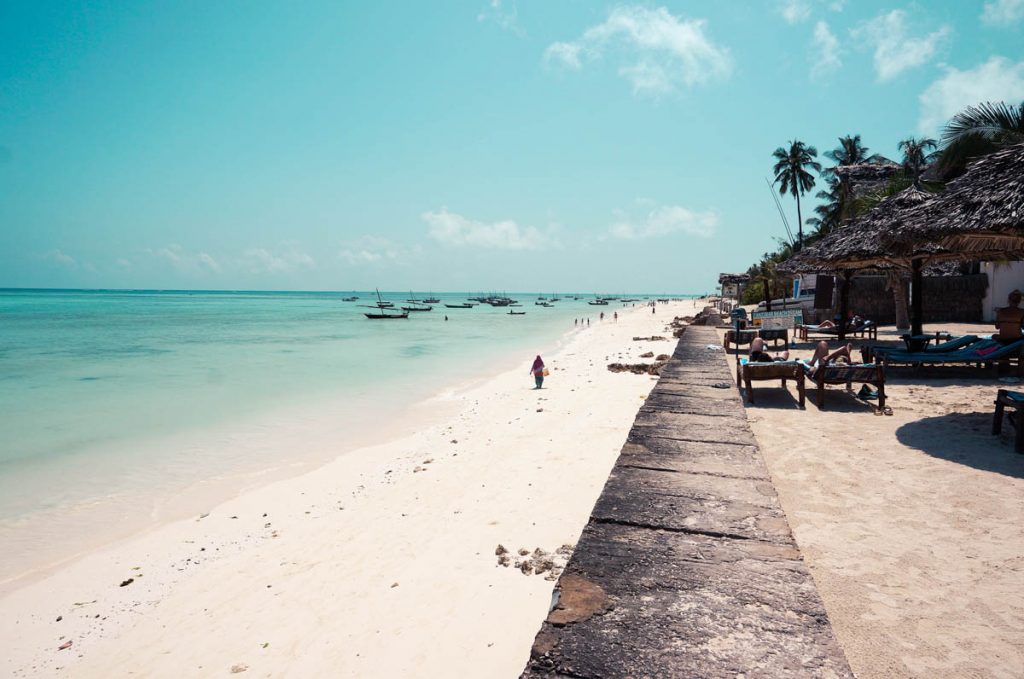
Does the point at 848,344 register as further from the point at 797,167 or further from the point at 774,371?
the point at 797,167

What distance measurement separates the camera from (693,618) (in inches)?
63.0

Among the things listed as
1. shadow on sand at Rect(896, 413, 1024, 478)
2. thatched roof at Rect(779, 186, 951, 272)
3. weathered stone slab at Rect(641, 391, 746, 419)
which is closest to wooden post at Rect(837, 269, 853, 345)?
thatched roof at Rect(779, 186, 951, 272)

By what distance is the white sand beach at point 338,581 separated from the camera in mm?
3158

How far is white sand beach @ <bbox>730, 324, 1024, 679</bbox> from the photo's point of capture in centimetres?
226

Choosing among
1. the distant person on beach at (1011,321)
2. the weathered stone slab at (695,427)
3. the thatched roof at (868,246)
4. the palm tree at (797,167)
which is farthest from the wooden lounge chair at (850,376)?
the palm tree at (797,167)

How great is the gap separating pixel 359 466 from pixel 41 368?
2182cm

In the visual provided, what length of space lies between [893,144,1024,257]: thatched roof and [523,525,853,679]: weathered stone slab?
656 centimetres

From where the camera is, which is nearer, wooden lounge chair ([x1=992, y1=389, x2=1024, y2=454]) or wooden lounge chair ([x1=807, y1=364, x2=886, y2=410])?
wooden lounge chair ([x1=992, y1=389, x2=1024, y2=454])

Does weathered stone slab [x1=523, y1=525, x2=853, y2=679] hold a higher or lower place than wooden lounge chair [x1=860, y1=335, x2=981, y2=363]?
lower

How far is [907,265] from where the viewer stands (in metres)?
11.6

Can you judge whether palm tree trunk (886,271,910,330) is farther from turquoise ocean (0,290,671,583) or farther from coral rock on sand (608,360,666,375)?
turquoise ocean (0,290,671,583)

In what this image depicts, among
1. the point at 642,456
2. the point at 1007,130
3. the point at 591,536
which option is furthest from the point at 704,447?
the point at 1007,130

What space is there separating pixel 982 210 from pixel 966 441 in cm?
315

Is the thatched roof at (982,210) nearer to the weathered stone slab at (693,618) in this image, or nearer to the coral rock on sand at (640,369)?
the coral rock on sand at (640,369)
